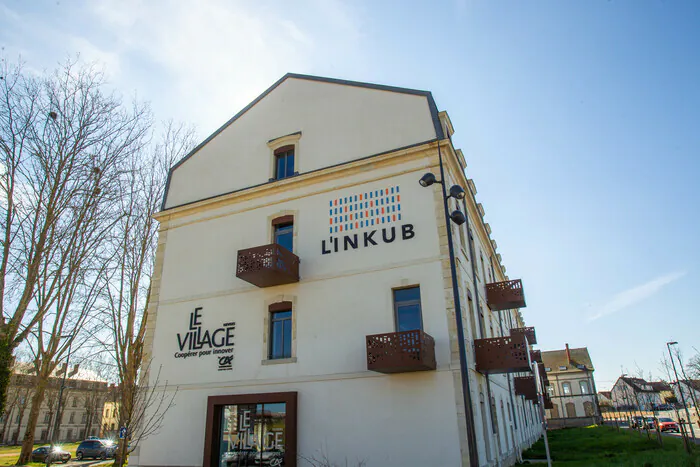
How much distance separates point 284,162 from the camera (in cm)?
1955

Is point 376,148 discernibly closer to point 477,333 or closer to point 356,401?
point 477,333

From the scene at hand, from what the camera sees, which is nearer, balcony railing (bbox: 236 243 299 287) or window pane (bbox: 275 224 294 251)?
balcony railing (bbox: 236 243 299 287)

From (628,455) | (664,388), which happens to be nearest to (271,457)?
(628,455)

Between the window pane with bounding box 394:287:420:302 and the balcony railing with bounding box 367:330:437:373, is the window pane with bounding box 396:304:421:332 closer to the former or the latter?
the window pane with bounding box 394:287:420:302

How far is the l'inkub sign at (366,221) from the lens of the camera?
15672 millimetres

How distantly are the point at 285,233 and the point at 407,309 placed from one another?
19.9ft

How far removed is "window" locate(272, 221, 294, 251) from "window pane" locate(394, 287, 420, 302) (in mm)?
4909

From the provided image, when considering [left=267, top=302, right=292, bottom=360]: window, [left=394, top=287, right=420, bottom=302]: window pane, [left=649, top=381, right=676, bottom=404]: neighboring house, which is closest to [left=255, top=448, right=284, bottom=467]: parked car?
[left=267, top=302, right=292, bottom=360]: window

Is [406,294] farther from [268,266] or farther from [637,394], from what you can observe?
[637,394]

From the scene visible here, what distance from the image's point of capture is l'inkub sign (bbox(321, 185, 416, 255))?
1567 cm

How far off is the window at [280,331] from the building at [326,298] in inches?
2.4

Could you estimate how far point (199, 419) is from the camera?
1605 cm

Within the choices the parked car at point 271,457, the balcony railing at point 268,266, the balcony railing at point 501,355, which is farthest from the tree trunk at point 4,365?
the balcony railing at point 501,355

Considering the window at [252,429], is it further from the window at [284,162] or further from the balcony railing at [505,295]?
the balcony railing at [505,295]
